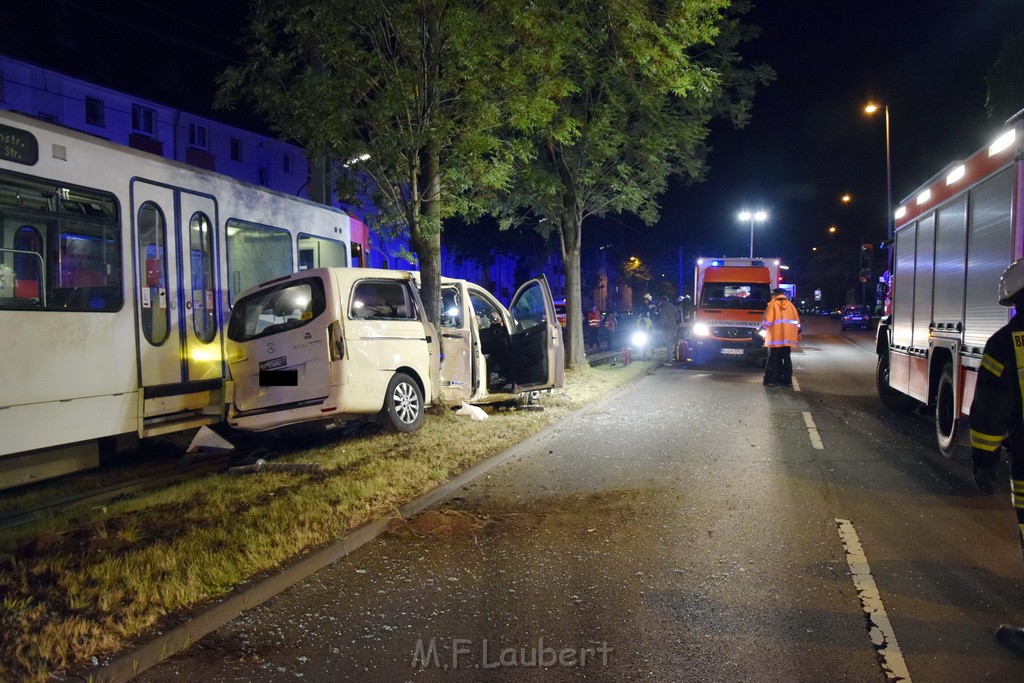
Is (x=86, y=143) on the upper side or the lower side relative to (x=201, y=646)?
upper

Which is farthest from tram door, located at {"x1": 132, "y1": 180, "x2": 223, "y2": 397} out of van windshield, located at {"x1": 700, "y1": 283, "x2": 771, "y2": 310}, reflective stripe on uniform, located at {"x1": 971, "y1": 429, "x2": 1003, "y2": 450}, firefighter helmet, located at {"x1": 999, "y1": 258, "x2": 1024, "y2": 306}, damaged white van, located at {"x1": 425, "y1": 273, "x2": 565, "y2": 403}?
van windshield, located at {"x1": 700, "y1": 283, "x2": 771, "y2": 310}

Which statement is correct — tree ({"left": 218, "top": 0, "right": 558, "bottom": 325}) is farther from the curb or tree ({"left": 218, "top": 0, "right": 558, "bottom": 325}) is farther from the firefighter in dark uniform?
the firefighter in dark uniform

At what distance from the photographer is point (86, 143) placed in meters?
7.02

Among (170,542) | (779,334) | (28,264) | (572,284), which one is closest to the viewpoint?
(170,542)

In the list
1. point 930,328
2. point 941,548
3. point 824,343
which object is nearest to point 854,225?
point 824,343

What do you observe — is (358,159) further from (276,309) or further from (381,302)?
(276,309)

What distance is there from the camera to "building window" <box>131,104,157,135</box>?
39000 millimetres

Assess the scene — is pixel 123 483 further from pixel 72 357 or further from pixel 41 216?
pixel 41 216

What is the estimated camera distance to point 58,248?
22.0 ft

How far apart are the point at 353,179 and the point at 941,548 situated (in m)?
9.27

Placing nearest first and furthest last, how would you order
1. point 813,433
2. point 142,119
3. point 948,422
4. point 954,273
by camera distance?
1. point 948,422
2. point 954,273
3. point 813,433
4. point 142,119

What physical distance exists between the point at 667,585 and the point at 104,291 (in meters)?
5.88

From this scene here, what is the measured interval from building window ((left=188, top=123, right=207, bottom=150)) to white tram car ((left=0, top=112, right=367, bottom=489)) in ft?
121

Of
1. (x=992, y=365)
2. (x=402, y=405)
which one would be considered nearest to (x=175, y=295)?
(x=402, y=405)
